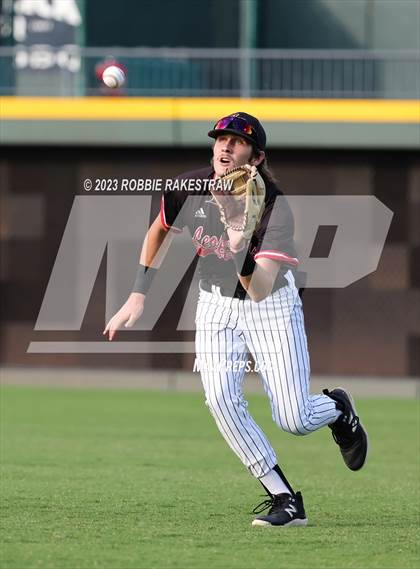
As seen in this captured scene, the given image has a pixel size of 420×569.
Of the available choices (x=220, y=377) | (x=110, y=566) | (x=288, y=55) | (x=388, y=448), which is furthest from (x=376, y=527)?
(x=288, y=55)

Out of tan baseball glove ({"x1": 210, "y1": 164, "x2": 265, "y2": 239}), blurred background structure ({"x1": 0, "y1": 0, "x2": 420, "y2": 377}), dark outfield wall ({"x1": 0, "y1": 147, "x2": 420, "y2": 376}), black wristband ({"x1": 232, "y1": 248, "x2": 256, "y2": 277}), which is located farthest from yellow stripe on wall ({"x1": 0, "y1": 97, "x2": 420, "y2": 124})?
black wristband ({"x1": 232, "y1": 248, "x2": 256, "y2": 277})

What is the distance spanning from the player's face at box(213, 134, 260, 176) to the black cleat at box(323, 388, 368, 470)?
1562 millimetres

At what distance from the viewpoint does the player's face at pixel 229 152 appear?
23.4 feet

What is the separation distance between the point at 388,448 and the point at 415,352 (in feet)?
25.3

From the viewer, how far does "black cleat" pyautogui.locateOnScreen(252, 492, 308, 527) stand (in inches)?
294

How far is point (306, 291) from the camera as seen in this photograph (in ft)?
64.2

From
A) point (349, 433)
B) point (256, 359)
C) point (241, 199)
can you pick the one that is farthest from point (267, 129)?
point (241, 199)

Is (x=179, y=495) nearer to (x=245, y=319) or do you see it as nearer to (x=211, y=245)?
(x=245, y=319)

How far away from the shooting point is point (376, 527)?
7520mm

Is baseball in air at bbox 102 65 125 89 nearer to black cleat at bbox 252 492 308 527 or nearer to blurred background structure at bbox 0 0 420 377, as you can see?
black cleat at bbox 252 492 308 527

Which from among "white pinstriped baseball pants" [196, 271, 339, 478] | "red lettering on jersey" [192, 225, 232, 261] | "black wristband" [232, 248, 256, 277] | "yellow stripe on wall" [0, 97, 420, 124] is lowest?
"white pinstriped baseball pants" [196, 271, 339, 478]

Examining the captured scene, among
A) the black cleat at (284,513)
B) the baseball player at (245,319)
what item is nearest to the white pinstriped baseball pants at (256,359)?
the baseball player at (245,319)

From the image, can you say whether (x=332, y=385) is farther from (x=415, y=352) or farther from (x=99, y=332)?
(x=99, y=332)

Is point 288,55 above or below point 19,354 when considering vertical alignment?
above
